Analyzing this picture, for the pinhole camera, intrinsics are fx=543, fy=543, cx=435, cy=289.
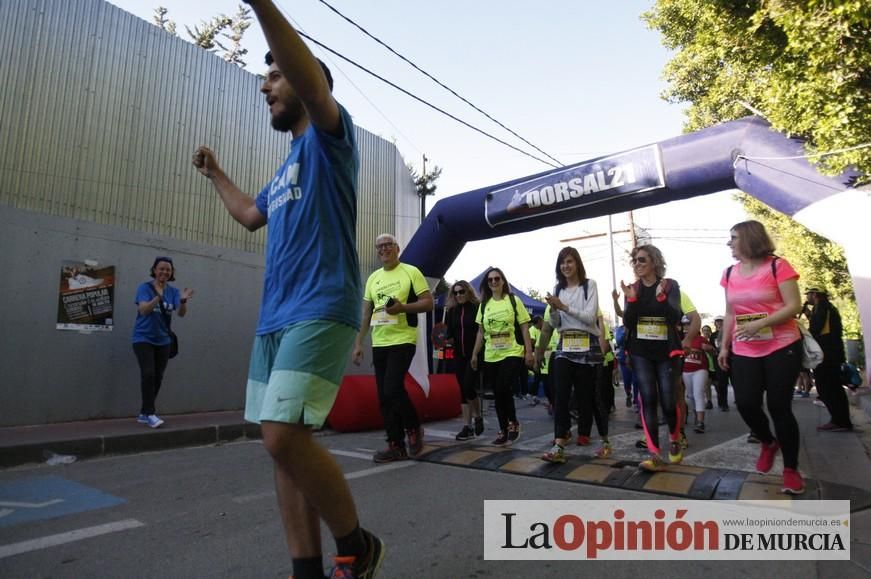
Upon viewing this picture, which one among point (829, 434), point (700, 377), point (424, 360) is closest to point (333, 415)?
point (424, 360)

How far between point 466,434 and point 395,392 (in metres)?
1.60

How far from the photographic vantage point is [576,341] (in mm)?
4527

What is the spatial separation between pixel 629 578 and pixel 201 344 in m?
6.81

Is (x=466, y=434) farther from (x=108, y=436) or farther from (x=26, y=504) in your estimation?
(x=26, y=504)

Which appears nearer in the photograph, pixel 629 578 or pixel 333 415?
pixel 629 578

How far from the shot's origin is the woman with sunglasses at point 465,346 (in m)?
5.93

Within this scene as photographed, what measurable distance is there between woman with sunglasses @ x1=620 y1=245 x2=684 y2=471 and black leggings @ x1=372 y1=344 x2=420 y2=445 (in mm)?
1828

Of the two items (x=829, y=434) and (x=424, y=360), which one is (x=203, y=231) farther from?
(x=829, y=434)

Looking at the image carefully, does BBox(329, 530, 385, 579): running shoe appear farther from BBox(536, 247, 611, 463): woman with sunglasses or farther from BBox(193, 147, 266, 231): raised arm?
BBox(536, 247, 611, 463): woman with sunglasses

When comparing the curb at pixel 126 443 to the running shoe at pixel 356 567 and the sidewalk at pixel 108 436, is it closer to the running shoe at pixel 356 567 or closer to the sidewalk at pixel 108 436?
the sidewalk at pixel 108 436

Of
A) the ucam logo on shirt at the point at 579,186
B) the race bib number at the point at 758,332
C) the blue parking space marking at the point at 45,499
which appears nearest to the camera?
the blue parking space marking at the point at 45,499

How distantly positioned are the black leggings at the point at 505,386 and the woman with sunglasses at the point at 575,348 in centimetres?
75

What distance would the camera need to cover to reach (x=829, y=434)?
5969 millimetres

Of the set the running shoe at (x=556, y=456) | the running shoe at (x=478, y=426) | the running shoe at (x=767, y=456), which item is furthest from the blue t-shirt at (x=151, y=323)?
the running shoe at (x=767, y=456)
